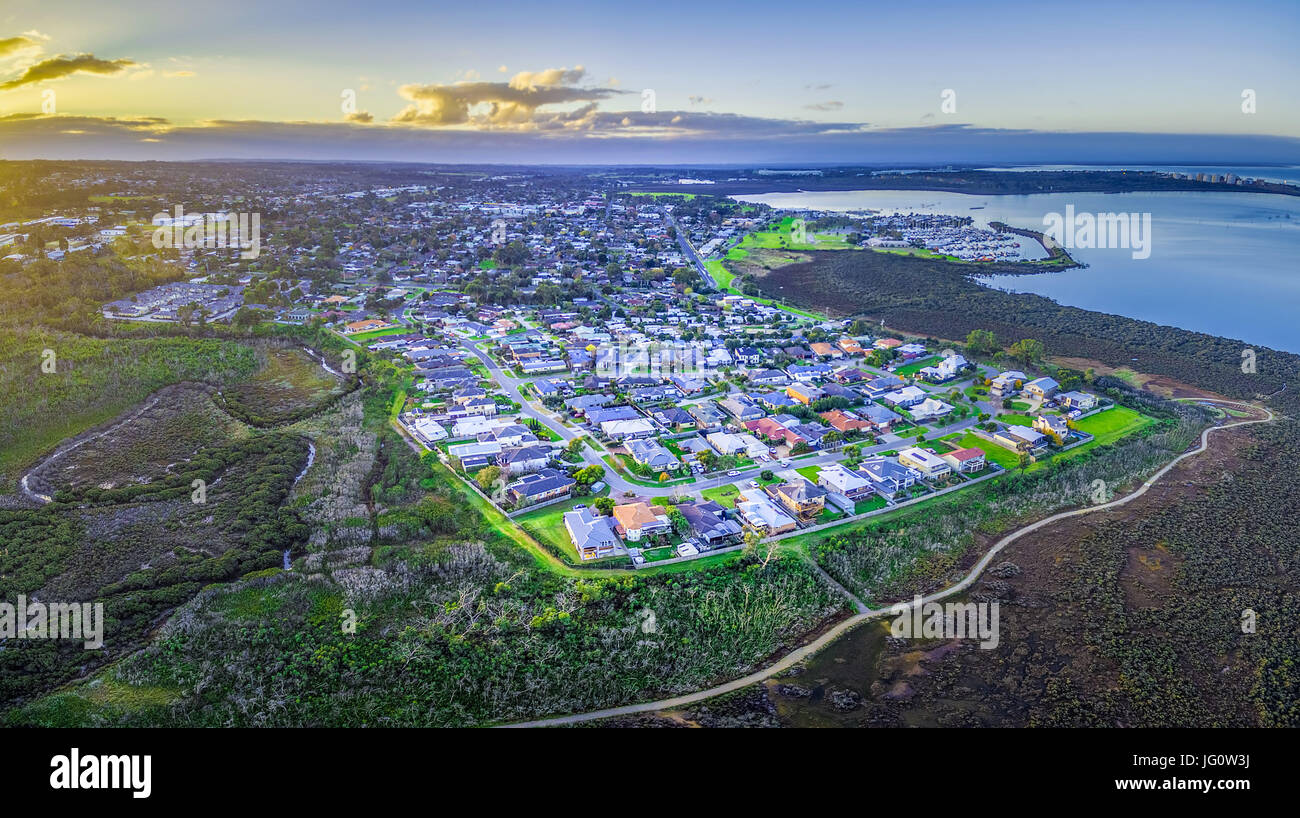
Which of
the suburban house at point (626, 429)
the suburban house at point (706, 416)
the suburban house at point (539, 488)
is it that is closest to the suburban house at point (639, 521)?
the suburban house at point (539, 488)

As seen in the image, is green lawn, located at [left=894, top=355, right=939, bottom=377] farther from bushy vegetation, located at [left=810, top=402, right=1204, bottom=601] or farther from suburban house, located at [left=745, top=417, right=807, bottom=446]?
suburban house, located at [left=745, top=417, right=807, bottom=446]

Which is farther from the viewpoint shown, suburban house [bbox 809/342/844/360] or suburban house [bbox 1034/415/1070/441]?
suburban house [bbox 809/342/844/360]

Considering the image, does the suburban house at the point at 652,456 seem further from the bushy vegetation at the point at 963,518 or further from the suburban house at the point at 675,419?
the bushy vegetation at the point at 963,518

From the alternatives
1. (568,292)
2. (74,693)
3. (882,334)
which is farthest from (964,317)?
(74,693)

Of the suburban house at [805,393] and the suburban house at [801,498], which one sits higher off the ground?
the suburban house at [805,393]

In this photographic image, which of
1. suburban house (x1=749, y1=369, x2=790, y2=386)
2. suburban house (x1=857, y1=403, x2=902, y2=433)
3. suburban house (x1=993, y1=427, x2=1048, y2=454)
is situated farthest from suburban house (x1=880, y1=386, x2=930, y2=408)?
suburban house (x1=749, y1=369, x2=790, y2=386)

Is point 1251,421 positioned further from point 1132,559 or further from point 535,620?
point 535,620
